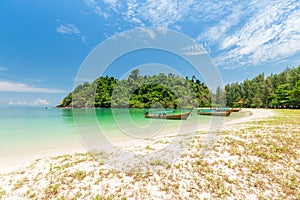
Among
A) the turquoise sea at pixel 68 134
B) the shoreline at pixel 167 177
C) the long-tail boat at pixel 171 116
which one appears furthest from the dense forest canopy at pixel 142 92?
the shoreline at pixel 167 177

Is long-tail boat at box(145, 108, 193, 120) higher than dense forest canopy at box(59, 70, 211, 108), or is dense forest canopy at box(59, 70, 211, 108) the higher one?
dense forest canopy at box(59, 70, 211, 108)

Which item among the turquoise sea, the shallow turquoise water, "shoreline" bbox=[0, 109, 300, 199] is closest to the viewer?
"shoreline" bbox=[0, 109, 300, 199]

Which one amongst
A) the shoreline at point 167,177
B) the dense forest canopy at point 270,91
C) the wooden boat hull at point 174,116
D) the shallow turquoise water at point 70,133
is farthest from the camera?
the dense forest canopy at point 270,91

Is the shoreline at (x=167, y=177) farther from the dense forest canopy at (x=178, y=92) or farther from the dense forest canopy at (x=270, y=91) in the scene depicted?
the dense forest canopy at (x=270, y=91)

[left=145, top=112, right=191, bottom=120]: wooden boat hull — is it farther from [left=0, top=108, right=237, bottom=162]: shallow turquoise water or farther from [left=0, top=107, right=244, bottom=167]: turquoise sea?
[left=0, top=107, right=244, bottom=167]: turquoise sea

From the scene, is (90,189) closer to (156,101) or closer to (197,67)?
(197,67)

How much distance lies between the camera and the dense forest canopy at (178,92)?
29.5 m

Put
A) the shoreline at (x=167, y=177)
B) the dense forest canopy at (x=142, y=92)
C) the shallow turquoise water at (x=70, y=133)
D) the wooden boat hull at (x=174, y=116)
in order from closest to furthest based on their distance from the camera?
1. the shoreline at (x=167, y=177)
2. the shallow turquoise water at (x=70, y=133)
3. the wooden boat hull at (x=174, y=116)
4. the dense forest canopy at (x=142, y=92)

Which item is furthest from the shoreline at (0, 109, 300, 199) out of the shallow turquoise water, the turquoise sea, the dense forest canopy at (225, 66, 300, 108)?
the dense forest canopy at (225, 66, 300, 108)

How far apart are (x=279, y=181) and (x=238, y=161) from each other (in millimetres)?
876

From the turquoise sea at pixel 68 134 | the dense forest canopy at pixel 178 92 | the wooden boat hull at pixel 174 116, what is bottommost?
the turquoise sea at pixel 68 134

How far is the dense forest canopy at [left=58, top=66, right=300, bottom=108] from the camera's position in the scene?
29455 mm

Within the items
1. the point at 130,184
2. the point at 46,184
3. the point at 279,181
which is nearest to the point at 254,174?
the point at 279,181

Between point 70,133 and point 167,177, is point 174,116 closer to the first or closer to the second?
point 70,133
